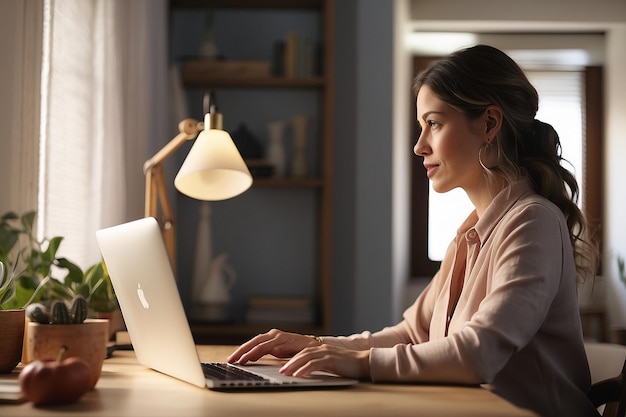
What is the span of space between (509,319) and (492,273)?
19 cm

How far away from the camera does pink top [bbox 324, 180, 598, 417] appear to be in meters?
1.33

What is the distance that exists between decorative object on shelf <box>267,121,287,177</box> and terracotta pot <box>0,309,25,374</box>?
2354mm

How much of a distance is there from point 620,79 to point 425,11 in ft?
3.82

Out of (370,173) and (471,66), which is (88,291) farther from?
(370,173)

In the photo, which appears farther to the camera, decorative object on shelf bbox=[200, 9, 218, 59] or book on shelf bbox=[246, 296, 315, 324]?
decorative object on shelf bbox=[200, 9, 218, 59]

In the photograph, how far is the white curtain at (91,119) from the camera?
259 centimetres

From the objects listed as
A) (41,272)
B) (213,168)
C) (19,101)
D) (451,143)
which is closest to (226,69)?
(19,101)

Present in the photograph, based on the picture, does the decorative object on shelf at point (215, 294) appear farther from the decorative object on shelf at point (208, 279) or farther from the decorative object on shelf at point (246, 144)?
the decorative object on shelf at point (246, 144)

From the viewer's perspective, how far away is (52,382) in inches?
43.1

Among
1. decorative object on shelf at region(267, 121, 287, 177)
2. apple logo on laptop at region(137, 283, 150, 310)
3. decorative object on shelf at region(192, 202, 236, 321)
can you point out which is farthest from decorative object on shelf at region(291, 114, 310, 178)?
apple logo on laptop at region(137, 283, 150, 310)

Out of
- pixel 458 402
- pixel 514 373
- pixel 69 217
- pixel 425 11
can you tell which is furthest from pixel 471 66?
pixel 425 11

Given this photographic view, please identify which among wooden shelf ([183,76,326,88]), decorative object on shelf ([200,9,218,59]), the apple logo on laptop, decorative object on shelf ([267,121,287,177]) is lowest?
the apple logo on laptop

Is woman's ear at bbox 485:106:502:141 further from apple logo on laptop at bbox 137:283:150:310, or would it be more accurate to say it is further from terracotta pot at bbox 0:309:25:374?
terracotta pot at bbox 0:309:25:374

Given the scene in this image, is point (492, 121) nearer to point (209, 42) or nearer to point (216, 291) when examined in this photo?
point (216, 291)
